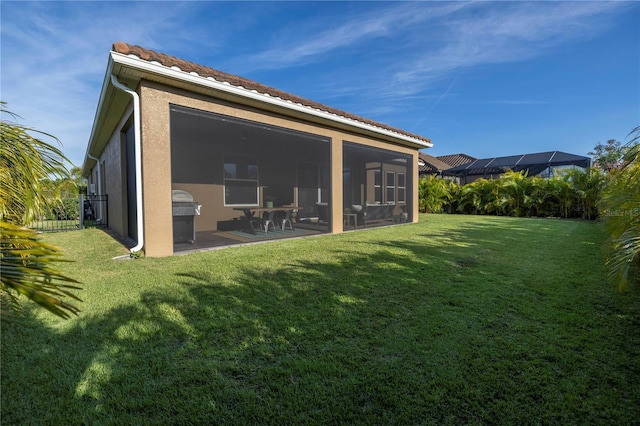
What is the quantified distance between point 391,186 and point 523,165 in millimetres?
12505

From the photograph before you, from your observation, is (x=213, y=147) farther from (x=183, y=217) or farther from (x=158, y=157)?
(x=158, y=157)

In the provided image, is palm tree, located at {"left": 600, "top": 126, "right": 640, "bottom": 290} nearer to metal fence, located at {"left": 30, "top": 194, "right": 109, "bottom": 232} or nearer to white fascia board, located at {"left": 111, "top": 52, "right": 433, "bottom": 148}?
metal fence, located at {"left": 30, "top": 194, "right": 109, "bottom": 232}

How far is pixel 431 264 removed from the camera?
5.11m

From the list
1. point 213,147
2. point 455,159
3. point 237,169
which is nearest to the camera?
point 213,147

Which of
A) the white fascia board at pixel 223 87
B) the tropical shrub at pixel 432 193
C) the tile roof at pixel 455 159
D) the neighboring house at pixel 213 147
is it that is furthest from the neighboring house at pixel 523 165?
the white fascia board at pixel 223 87

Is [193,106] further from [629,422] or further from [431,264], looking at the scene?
[629,422]

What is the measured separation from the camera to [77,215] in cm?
1573

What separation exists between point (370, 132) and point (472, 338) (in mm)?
8394

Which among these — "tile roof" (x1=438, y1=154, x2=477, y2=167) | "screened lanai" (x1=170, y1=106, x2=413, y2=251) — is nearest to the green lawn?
"screened lanai" (x1=170, y1=106, x2=413, y2=251)

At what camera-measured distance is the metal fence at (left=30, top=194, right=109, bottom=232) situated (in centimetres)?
666

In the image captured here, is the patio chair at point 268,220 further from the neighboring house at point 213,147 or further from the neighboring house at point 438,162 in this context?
the neighboring house at point 438,162

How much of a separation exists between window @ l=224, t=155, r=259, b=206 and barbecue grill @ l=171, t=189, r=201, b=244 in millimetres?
3646

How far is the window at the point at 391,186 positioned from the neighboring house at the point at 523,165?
780 centimetres

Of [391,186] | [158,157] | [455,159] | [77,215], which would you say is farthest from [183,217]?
[455,159]
